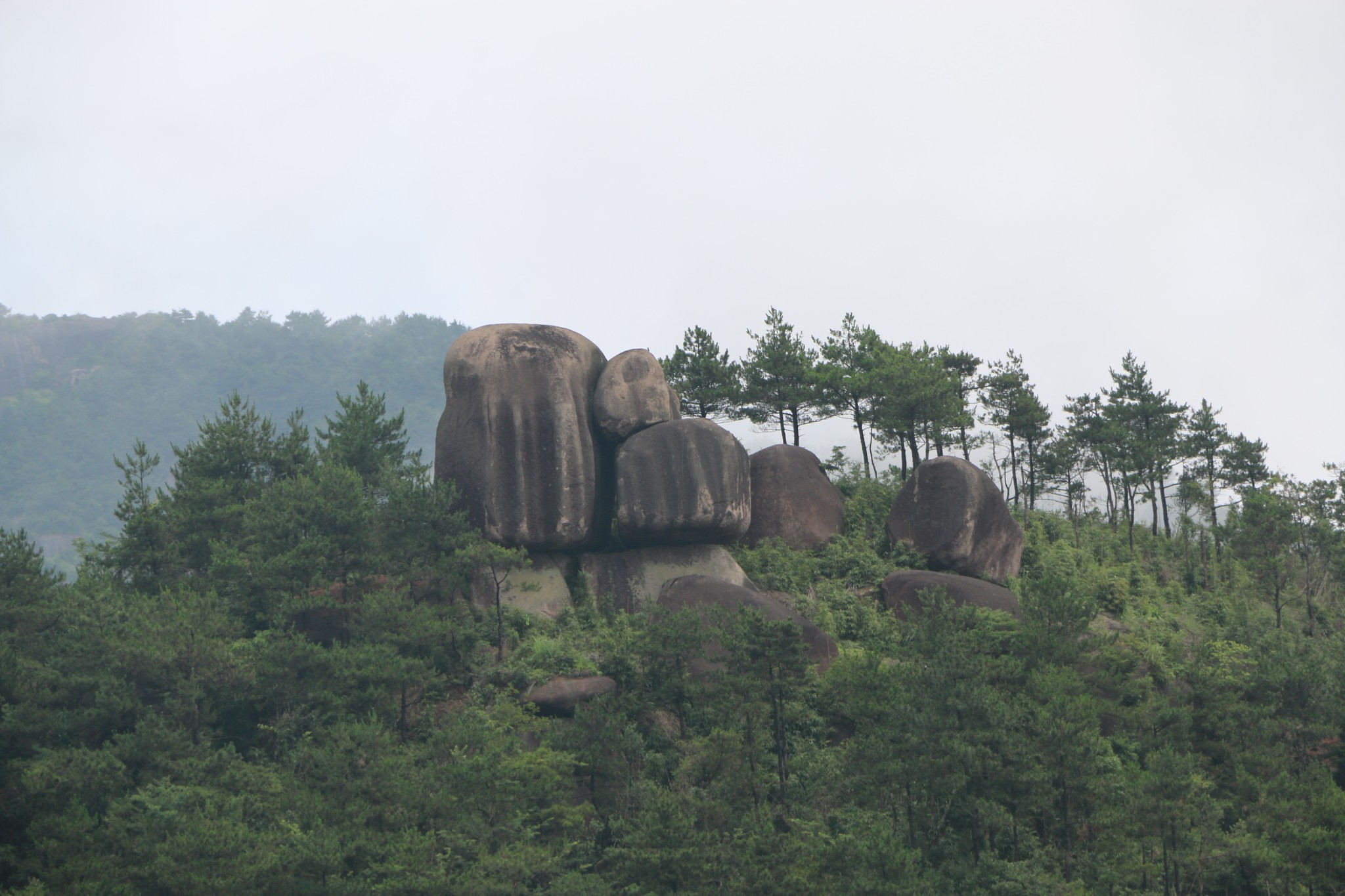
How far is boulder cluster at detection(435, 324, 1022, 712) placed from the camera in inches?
1329

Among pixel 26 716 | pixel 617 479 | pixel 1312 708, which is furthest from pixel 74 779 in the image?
pixel 1312 708

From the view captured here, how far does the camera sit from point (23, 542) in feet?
92.6

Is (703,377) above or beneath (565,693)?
above

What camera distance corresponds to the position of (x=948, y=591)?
3275cm

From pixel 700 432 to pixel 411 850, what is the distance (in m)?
17.6

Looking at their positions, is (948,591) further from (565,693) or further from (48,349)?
(48,349)

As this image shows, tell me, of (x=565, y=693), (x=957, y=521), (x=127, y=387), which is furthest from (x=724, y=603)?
(x=127, y=387)

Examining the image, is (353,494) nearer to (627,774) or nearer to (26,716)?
(26,716)

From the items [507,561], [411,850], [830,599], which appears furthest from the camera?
[830,599]

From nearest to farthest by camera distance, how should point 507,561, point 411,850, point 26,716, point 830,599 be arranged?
point 411,850 < point 26,716 < point 507,561 < point 830,599

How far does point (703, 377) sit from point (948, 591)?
1439cm

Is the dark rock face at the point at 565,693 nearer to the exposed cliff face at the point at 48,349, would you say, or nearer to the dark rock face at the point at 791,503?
the dark rock face at the point at 791,503

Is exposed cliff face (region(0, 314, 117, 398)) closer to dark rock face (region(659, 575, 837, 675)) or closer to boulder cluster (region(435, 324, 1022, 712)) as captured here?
boulder cluster (region(435, 324, 1022, 712))

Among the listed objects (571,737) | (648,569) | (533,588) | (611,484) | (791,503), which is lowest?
(571,737)
